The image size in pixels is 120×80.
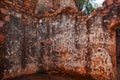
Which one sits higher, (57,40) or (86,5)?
(86,5)

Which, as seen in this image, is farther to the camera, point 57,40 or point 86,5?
point 86,5

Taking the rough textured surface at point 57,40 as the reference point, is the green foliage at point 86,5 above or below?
above

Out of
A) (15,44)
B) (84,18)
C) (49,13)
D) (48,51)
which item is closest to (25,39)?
(15,44)

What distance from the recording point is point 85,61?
16.8 feet

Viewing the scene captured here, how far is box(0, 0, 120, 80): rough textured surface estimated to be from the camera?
468 cm

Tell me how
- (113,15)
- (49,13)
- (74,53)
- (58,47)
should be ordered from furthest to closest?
(49,13)
(58,47)
(74,53)
(113,15)

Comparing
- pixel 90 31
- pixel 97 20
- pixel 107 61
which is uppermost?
pixel 97 20

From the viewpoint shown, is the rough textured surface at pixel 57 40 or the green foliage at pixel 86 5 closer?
the rough textured surface at pixel 57 40

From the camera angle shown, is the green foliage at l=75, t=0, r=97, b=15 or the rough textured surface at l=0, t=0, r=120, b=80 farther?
the green foliage at l=75, t=0, r=97, b=15

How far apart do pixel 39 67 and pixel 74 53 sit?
63.1 inches

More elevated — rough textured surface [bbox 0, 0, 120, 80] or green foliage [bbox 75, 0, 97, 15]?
green foliage [bbox 75, 0, 97, 15]

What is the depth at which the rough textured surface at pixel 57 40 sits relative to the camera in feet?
15.3

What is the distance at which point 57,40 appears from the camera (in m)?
5.88

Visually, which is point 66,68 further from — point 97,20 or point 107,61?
point 97,20
